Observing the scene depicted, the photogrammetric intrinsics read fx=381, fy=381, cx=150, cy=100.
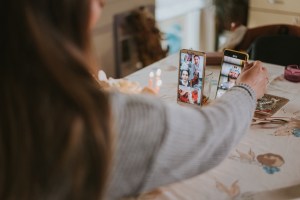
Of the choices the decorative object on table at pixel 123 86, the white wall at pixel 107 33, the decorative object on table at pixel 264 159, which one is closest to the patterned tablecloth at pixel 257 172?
the decorative object on table at pixel 264 159

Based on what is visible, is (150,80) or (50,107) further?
(150,80)

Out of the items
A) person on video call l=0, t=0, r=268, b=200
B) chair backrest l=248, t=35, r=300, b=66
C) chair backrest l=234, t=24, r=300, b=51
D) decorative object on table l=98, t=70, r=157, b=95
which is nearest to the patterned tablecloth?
person on video call l=0, t=0, r=268, b=200

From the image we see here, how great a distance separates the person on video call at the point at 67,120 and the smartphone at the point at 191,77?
0.65 m

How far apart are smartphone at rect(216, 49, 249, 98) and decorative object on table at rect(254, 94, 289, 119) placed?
0.13 meters

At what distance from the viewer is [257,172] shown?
99cm

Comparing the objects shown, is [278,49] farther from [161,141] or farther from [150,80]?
[161,141]

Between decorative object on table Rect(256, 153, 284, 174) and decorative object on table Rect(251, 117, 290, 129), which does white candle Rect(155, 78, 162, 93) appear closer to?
decorative object on table Rect(251, 117, 290, 129)

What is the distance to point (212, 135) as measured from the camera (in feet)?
2.33

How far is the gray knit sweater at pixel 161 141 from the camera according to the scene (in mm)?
624

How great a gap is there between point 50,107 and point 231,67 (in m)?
0.87

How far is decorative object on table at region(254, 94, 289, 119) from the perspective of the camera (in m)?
1.29

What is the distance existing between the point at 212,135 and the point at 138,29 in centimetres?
210

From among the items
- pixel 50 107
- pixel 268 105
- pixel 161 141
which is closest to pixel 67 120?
pixel 50 107

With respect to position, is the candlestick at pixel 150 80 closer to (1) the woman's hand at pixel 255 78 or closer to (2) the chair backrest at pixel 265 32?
(1) the woman's hand at pixel 255 78
